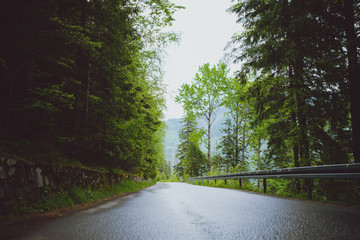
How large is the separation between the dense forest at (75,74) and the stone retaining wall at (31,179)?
0.37m

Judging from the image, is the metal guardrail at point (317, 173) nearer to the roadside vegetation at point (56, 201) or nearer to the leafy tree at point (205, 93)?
the roadside vegetation at point (56, 201)

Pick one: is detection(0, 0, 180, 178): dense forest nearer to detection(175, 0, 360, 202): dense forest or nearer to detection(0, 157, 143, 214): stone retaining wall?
detection(0, 157, 143, 214): stone retaining wall

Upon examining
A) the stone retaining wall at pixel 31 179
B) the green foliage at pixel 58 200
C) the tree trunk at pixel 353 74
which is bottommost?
the green foliage at pixel 58 200

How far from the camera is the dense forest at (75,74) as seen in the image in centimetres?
518

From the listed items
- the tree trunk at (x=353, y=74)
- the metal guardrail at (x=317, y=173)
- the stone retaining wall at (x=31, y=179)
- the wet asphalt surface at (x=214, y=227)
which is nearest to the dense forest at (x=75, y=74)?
the stone retaining wall at (x=31, y=179)

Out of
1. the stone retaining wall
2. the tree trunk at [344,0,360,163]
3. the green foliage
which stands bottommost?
the green foliage

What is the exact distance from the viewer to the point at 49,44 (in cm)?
566

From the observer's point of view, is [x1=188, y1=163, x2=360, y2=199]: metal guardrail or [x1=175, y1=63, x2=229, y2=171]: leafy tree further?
[x1=175, y1=63, x2=229, y2=171]: leafy tree

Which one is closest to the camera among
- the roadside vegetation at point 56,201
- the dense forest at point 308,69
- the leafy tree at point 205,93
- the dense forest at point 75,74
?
the roadside vegetation at point 56,201

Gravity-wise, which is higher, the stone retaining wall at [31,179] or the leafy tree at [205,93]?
the leafy tree at [205,93]

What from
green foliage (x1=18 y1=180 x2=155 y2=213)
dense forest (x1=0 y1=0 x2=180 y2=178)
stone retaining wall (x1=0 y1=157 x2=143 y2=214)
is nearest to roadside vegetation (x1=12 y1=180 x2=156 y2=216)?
green foliage (x1=18 y1=180 x2=155 y2=213)

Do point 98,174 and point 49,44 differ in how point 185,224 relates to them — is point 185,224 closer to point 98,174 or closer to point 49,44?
point 49,44

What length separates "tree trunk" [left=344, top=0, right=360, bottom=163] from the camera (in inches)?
243

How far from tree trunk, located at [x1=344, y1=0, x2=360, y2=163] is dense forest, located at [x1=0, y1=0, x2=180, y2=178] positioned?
20.2 feet
